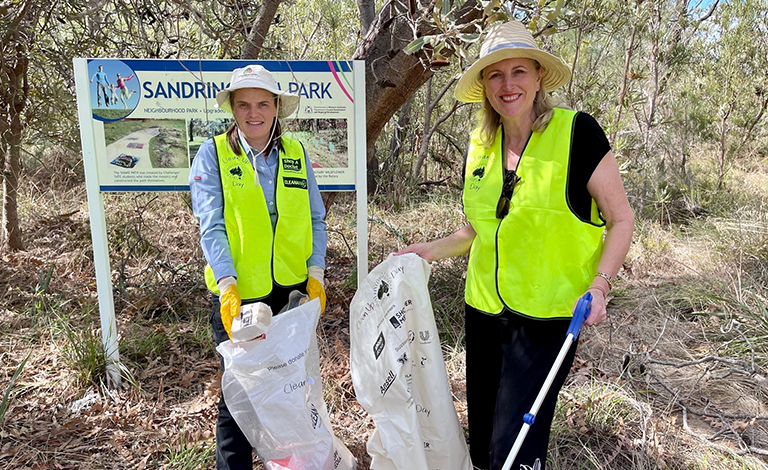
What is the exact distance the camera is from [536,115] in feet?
7.16

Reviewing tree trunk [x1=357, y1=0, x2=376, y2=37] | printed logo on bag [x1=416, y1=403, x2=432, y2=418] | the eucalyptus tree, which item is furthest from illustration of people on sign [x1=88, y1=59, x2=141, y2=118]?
the eucalyptus tree

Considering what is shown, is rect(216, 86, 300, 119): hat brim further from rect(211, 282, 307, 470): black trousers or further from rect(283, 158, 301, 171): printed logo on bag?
rect(211, 282, 307, 470): black trousers

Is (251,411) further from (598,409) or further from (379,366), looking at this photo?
(598,409)

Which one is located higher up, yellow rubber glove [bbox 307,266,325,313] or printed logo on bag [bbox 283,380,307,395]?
yellow rubber glove [bbox 307,266,325,313]

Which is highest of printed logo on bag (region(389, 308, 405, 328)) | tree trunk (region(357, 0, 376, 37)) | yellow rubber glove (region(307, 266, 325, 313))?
tree trunk (region(357, 0, 376, 37))

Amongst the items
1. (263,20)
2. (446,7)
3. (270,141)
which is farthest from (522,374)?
(263,20)

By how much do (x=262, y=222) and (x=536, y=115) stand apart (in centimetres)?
129

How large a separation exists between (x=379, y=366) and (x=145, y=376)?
84.8 inches

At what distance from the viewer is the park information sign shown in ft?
10.5

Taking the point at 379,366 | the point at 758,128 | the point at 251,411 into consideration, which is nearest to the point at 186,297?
the point at 251,411

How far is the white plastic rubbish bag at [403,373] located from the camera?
7.31 feet

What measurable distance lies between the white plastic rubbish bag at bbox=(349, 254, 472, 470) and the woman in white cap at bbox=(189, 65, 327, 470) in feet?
1.30

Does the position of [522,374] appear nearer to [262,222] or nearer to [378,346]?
[378,346]

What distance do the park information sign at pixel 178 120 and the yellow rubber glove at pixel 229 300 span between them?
3.52ft
